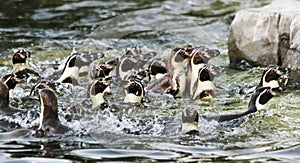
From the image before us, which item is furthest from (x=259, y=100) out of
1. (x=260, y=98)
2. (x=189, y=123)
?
(x=189, y=123)

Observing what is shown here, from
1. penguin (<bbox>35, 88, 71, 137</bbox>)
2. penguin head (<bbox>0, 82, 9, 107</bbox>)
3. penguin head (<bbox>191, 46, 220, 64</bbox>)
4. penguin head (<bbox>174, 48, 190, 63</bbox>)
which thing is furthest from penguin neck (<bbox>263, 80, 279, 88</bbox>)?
penguin head (<bbox>0, 82, 9, 107</bbox>)

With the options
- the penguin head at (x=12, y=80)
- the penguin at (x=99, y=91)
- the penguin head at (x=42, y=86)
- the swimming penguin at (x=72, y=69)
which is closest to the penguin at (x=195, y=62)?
the penguin at (x=99, y=91)

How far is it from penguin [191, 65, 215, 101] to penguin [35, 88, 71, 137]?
7.11ft

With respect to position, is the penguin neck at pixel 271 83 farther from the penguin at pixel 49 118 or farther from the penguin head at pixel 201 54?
the penguin at pixel 49 118

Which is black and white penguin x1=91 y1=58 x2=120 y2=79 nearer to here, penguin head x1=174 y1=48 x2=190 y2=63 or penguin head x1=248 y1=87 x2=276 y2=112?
penguin head x1=174 y1=48 x2=190 y2=63

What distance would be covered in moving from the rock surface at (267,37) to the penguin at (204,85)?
1.13 meters

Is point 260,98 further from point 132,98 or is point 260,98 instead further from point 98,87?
point 98,87

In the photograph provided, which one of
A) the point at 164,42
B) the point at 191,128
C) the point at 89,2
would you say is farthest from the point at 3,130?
the point at 89,2

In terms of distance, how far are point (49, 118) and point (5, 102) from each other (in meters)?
1.08

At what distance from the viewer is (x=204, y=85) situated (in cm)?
1015

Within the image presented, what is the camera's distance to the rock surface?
35.1 feet

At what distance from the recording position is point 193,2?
18406mm

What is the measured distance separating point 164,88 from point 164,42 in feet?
14.0

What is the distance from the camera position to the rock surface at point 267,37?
10.7 metres
